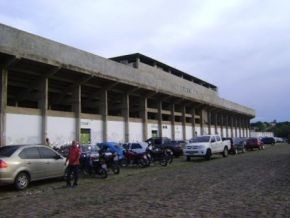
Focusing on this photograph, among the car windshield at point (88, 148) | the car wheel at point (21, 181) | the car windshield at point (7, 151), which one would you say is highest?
the car windshield at point (88, 148)

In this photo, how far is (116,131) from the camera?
40625 millimetres

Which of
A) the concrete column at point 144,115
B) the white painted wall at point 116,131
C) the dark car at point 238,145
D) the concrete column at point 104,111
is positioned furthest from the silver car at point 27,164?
the concrete column at point 144,115

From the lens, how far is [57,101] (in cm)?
3647

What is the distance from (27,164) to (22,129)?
1467cm

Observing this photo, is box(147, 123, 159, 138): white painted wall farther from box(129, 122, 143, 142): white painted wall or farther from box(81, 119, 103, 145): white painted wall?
box(81, 119, 103, 145): white painted wall

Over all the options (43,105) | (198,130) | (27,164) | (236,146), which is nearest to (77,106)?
(43,105)

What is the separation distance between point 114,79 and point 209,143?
1105 cm

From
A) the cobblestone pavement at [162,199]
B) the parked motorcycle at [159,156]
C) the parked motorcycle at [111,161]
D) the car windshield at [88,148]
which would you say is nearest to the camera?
the cobblestone pavement at [162,199]

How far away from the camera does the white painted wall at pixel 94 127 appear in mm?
36531

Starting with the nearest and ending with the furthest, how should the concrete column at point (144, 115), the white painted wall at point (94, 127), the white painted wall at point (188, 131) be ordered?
the white painted wall at point (94, 127) < the concrete column at point (144, 115) < the white painted wall at point (188, 131)

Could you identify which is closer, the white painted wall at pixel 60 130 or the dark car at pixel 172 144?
the white painted wall at pixel 60 130

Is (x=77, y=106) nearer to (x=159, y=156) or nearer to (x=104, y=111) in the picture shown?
(x=104, y=111)

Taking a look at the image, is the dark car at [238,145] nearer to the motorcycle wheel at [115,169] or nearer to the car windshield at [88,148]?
the car windshield at [88,148]

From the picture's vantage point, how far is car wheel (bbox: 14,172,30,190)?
1515 centimetres
